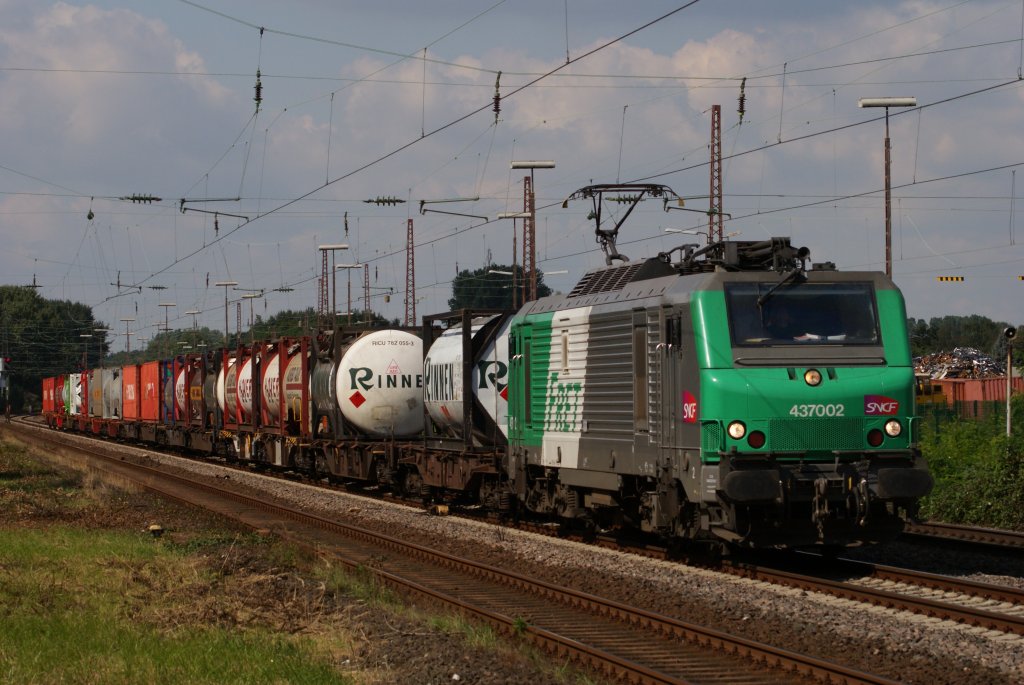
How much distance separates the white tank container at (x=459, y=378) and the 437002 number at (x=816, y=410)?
8754mm

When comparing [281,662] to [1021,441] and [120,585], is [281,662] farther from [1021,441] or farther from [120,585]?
[1021,441]

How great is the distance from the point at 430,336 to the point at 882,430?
13.8m

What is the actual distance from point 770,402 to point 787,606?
2.35 metres

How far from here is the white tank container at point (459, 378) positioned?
23266mm

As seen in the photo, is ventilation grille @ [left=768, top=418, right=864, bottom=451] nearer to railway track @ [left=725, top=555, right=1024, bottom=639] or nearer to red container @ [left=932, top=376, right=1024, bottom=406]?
railway track @ [left=725, top=555, right=1024, bottom=639]

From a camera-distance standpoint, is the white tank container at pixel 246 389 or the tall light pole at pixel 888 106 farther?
the white tank container at pixel 246 389

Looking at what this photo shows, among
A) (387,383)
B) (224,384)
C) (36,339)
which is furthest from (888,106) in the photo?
(36,339)

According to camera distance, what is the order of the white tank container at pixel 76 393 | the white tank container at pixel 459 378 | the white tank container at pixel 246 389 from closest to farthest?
1. the white tank container at pixel 459 378
2. the white tank container at pixel 246 389
3. the white tank container at pixel 76 393

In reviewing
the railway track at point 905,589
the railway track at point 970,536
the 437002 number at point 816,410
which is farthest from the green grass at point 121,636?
the railway track at point 970,536

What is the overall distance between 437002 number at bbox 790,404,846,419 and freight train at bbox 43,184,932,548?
2 centimetres

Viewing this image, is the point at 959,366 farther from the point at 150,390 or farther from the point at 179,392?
the point at 179,392

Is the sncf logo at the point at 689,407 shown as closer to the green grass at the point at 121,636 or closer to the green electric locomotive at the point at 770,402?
the green electric locomotive at the point at 770,402

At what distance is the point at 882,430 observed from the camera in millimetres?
14773

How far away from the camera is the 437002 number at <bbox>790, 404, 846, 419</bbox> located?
14.6 meters
